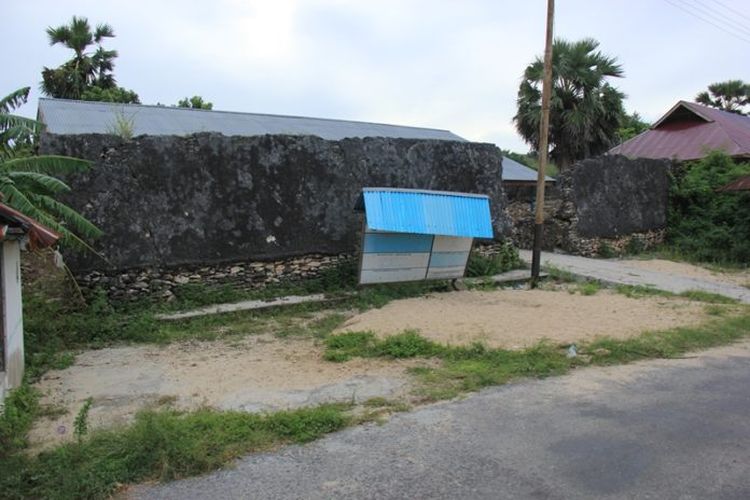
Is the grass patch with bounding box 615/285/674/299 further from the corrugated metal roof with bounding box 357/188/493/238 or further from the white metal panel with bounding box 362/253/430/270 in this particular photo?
the white metal panel with bounding box 362/253/430/270

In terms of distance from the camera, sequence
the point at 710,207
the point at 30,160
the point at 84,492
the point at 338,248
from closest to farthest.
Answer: the point at 84,492 → the point at 30,160 → the point at 338,248 → the point at 710,207

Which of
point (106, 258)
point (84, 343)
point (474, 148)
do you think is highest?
point (474, 148)

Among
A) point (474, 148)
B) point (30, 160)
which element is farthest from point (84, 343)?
point (474, 148)

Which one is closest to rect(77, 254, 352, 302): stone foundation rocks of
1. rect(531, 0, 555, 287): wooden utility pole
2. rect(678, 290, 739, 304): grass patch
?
rect(531, 0, 555, 287): wooden utility pole

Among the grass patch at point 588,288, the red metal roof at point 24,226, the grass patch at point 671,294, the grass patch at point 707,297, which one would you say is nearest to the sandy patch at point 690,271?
the grass patch at point 707,297

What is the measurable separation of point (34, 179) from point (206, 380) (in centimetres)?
383

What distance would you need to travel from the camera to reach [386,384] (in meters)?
6.30

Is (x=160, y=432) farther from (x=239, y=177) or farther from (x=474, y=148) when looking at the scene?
(x=474, y=148)

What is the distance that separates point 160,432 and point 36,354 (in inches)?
163

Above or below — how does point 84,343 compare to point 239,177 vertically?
below

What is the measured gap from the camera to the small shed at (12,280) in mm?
Result: 5480

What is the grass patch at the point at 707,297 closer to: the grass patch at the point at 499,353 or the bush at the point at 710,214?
the grass patch at the point at 499,353

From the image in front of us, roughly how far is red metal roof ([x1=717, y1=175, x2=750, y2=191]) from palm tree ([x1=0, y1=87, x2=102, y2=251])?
666 inches

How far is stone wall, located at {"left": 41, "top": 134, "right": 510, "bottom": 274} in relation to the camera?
9594mm
